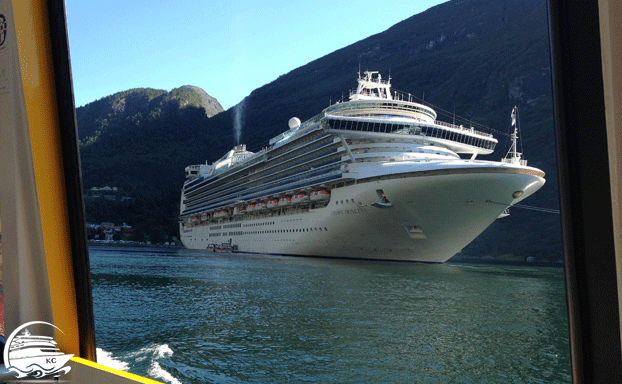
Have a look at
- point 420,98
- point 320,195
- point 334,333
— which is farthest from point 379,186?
point 420,98

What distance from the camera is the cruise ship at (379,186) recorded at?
1289cm

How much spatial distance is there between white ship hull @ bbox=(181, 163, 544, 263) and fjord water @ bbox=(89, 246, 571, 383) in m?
4.49

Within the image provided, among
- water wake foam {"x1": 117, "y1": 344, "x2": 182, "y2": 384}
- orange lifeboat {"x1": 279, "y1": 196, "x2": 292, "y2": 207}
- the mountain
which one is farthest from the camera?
the mountain

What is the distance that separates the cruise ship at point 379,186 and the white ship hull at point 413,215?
0.03 m

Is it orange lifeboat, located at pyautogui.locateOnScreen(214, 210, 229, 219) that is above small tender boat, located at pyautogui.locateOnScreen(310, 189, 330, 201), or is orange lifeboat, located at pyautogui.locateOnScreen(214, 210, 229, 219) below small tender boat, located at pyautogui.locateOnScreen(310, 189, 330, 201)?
below

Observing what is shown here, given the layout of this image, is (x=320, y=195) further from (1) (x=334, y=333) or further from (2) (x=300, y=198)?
(1) (x=334, y=333)

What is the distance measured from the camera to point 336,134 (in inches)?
677

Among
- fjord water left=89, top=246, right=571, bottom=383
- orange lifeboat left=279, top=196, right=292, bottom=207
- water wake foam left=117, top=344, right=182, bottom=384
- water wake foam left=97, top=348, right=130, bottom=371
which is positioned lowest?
Answer: fjord water left=89, top=246, right=571, bottom=383

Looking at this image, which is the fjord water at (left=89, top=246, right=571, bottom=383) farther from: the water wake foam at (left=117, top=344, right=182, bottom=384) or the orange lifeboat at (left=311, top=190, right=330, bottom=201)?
the orange lifeboat at (left=311, top=190, right=330, bottom=201)

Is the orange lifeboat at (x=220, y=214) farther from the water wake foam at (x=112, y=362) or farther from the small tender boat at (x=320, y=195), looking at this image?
the water wake foam at (x=112, y=362)

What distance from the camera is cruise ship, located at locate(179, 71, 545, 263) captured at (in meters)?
12.9

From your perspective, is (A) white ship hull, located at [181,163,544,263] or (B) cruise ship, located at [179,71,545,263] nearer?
(A) white ship hull, located at [181,163,544,263]

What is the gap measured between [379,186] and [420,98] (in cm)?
3317

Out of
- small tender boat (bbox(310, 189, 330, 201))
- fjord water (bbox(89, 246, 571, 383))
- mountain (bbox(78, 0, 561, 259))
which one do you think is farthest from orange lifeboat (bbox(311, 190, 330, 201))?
mountain (bbox(78, 0, 561, 259))
